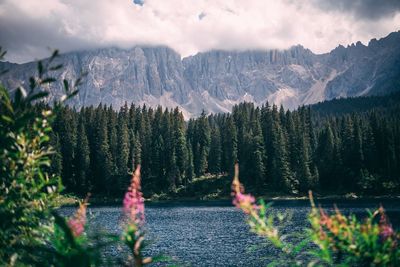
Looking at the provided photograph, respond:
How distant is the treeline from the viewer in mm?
103438

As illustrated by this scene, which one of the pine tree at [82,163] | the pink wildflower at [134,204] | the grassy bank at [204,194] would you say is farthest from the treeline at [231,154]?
the pink wildflower at [134,204]

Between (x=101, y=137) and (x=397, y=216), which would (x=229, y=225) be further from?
(x=101, y=137)

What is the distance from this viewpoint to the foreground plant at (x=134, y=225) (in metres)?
4.01

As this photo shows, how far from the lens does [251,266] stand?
104 feet

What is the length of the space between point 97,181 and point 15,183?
111 metres

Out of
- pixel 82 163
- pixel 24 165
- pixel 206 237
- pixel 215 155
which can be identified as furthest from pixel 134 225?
pixel 215 155

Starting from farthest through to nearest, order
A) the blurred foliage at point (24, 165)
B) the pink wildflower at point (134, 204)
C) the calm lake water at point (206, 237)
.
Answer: the calm lake water at point (206, 237)
the pink wildflower at point (134, 204)
the blurred foliage at point (24, 165)

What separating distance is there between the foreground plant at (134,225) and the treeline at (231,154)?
9906cm

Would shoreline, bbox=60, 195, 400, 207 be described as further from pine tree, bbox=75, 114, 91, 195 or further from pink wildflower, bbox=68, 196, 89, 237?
pink wildflower, bbox=68, 196, 89, 237

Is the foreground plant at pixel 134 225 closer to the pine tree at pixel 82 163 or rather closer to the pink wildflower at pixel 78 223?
the pink wildflower at pixel 78 223

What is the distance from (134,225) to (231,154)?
10988 centimetres

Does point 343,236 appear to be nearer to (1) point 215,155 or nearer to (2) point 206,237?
(2) point 206,237

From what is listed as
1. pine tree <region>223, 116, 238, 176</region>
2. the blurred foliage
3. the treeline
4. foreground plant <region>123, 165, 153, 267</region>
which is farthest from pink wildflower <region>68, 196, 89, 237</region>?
pine tree <region>223, 116, 238, 176</region>

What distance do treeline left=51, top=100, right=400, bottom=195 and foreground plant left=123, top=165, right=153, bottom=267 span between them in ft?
325
